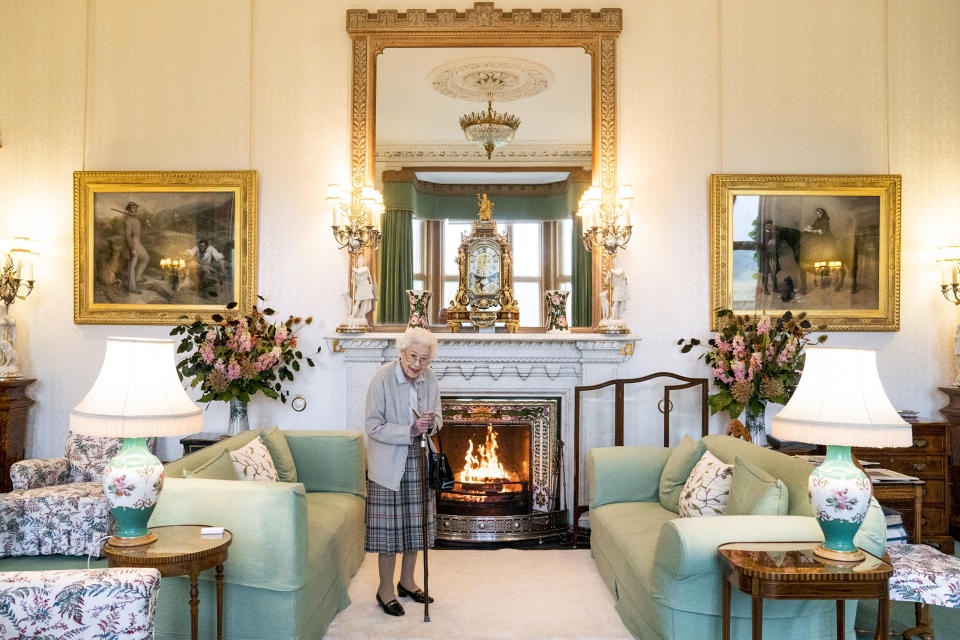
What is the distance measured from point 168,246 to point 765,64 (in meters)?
4.87

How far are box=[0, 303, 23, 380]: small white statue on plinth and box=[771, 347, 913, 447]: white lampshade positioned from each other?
529 centimetres

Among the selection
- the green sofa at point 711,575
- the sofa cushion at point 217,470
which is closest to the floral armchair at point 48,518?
the sofa cushion at point 217,470

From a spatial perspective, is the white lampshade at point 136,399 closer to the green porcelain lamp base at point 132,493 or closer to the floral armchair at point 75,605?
the green porcelain lamp base at point 132,493

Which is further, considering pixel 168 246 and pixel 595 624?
pixel 168 246

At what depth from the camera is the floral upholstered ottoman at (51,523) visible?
446 cm

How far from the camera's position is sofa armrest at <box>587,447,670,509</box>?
4.43 m

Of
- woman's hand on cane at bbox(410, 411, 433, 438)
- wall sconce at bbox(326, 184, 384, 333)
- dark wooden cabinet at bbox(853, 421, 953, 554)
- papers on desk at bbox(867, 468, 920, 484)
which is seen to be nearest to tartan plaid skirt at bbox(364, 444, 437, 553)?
woman's hand on cane at bbox(410, 411, 433, 438)

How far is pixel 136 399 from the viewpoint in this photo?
9.12 feet

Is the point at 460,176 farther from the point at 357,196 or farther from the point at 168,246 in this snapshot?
the point at 168,246

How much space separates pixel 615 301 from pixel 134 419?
3.49m

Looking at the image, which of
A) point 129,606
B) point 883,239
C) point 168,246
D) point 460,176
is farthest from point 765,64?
point 129,606

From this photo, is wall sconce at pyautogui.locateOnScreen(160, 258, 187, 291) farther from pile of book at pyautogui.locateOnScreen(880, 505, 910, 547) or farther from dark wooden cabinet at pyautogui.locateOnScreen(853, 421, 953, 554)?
dark wooden cabinet at pyautogui.locateOnScreen(853, 421, 953, 554)

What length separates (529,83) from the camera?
556 cm

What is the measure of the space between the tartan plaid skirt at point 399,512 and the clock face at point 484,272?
1.99 m
